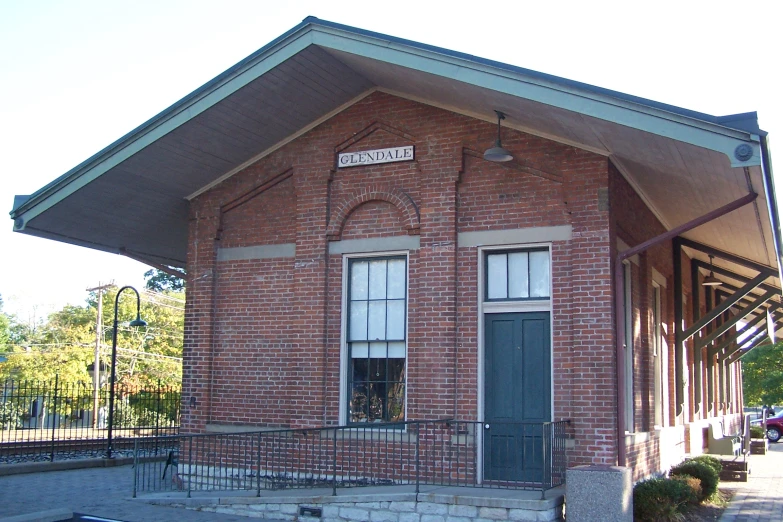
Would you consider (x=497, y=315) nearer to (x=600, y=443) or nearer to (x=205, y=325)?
(x=600, y=443)

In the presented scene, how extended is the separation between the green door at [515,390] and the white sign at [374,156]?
8.99 ft

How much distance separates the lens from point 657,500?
10.1 metres

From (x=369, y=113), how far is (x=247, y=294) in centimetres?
349

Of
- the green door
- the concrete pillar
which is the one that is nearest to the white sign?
the green door

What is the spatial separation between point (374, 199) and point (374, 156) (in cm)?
67

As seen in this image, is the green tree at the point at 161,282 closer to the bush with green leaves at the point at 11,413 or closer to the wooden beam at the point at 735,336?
the bush with green leaves at the point at 11,413

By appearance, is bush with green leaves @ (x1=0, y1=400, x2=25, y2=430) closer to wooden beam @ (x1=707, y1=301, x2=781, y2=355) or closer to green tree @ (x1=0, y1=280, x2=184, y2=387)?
green tree @ (x1=0, y1=280, x2=184, y2=387)

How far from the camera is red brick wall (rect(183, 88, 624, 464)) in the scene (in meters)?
10.6

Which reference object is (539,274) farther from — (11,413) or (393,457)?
(11,413)

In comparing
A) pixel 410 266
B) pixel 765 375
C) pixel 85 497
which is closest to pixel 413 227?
pixel 410 266

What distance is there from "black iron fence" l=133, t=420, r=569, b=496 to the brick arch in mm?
2908

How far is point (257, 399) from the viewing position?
12625 millimetres

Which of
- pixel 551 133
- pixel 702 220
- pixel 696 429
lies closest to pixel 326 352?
pixel 551 133

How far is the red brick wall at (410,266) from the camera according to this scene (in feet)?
34.7
